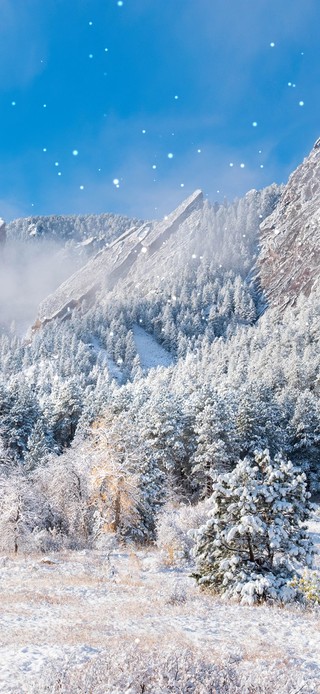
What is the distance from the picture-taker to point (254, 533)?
49.2 ft

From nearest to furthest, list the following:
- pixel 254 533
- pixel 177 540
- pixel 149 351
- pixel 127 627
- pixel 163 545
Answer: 1. pixel 127 627
2. pixel 254 533
3. pixel 177 540
4. pixel 163 545
5. pixel 149 351

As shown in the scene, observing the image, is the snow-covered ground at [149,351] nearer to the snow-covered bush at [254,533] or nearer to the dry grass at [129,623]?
the dry grass at [129,623]

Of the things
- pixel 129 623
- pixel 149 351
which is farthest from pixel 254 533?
pixel 149 351

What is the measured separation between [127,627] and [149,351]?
173 m

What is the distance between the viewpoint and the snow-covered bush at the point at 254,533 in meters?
14.6

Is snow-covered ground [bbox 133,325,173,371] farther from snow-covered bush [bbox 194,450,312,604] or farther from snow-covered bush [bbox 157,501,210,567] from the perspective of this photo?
snow-covered bush [bbox 194,450,312,604]

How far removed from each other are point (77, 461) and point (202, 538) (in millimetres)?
19331

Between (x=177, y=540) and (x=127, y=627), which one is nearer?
(x=127, y=627)

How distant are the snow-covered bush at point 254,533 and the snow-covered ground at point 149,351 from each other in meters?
150

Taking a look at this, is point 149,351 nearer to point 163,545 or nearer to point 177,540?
point 163,545

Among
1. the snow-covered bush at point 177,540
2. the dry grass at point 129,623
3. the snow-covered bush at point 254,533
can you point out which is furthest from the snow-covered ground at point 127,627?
the snow-covered bush at point 177,540

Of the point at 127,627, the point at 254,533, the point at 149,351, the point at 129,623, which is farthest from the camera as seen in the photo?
the point at 149,351

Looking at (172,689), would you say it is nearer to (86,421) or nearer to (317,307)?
(86,421)

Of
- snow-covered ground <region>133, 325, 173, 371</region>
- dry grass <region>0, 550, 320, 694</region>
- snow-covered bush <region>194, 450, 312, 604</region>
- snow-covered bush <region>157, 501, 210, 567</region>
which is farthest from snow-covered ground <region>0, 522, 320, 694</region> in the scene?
snow-covered ground <region>133, 325, 173, 371</region>
